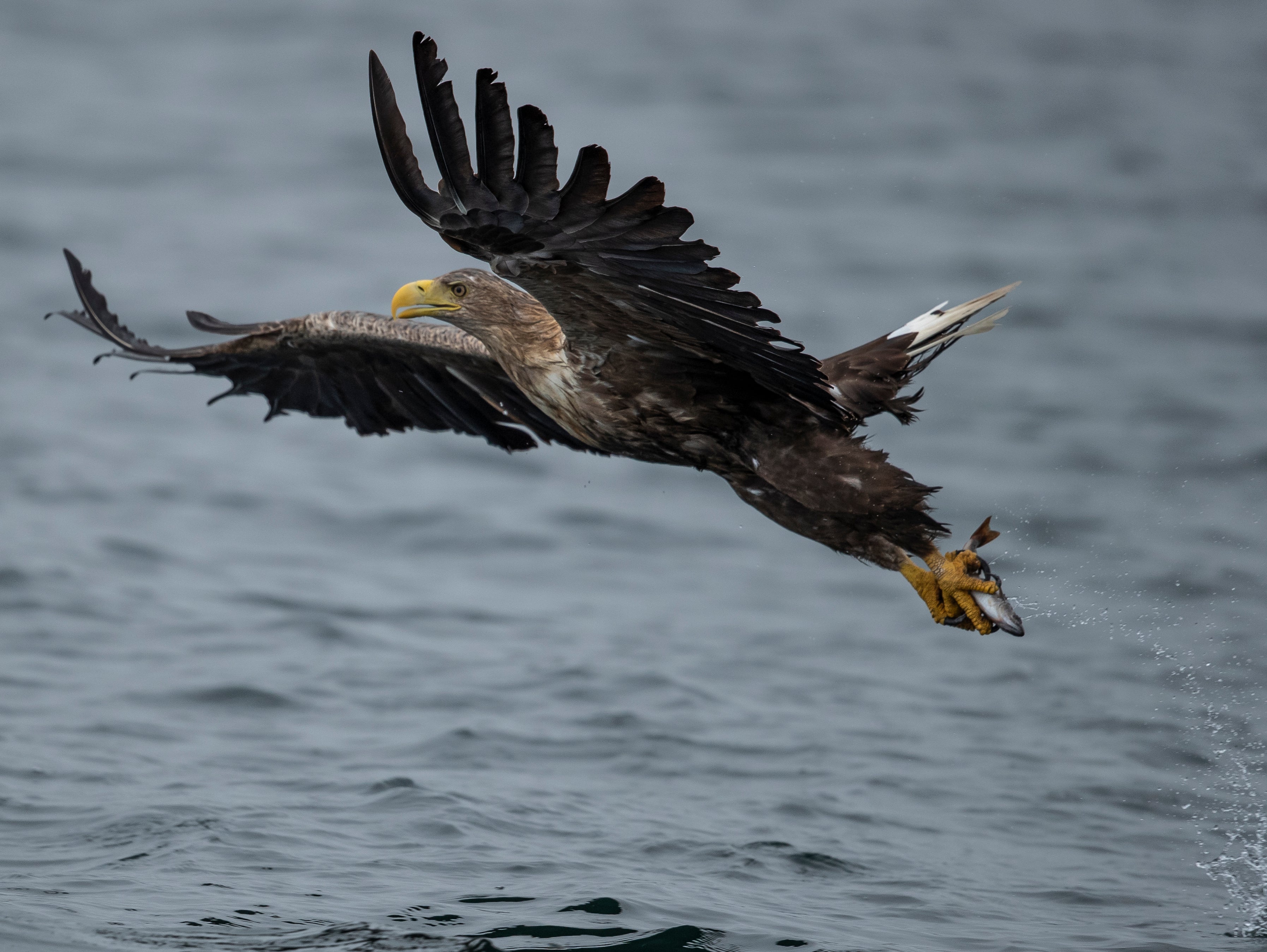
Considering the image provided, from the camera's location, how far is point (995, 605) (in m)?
5.47

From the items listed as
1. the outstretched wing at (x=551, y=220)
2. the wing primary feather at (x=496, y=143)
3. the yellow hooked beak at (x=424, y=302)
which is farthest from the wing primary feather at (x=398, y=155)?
the yellow hooked beak at (x=424, y=302)

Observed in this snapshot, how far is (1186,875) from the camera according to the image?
687 cm

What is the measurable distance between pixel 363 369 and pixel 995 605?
115 inches

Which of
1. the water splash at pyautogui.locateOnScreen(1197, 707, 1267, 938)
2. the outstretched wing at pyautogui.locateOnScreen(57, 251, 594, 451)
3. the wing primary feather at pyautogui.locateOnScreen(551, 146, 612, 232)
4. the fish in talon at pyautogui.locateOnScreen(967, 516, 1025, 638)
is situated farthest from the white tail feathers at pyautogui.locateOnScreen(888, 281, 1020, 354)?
the water splash at pyautogui.locateOnScreen(1197, 707, 1267, 938)

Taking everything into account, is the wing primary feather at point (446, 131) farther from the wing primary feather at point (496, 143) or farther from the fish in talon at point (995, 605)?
the fish in talon at point (995, 605)

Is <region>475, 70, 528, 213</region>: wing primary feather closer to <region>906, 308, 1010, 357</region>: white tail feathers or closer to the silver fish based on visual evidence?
<region>906, 308, 1010, 357</region>: white tail feathers

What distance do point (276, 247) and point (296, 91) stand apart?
4801 mm

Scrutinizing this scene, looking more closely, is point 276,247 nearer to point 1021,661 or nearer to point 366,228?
point 366,228

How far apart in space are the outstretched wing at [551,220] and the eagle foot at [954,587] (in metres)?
0.95

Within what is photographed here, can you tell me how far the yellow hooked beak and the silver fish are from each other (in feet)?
6.56

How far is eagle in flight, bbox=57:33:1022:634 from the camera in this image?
4516mm

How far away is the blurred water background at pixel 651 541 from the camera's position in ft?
21.5

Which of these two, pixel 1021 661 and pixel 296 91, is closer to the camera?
pixel 1021 661

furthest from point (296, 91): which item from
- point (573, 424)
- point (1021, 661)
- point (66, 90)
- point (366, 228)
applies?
point (573, 424)
